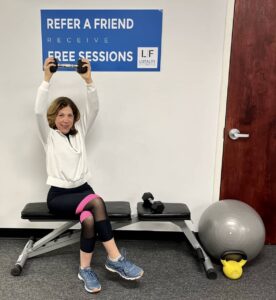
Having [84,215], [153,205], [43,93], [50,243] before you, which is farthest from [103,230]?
[43,93]

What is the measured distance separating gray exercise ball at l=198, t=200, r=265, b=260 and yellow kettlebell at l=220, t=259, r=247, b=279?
0.24ft

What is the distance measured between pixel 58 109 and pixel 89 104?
213 millimetres

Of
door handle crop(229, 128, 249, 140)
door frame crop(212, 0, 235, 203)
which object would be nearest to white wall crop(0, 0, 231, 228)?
door frame crop(212, 0, 235, 203)

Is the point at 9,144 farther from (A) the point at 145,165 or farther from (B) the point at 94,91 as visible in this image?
(A) the point at 145,165

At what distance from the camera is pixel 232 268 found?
213 cm

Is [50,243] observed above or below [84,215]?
below

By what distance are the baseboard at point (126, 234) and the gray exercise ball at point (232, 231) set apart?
404mm

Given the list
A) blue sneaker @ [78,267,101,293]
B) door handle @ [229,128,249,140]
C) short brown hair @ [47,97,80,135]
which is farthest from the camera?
door handle @ [229,128,249,140]

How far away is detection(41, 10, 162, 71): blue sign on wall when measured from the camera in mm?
2305

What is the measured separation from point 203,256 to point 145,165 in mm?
797

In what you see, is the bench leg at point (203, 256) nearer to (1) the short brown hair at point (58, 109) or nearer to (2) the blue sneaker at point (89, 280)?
(2) the blue sneaker at point (89, 280)

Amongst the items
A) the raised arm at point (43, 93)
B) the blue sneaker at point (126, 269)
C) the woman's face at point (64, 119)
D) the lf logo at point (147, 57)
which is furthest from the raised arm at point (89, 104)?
the blue sneaker at point (126, 269)

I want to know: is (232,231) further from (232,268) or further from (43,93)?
(43,93)

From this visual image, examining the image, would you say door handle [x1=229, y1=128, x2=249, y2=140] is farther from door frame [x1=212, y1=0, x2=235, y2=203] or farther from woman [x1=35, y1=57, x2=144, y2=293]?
woman [x1=35, y1=57, x2=144, y2=293]
